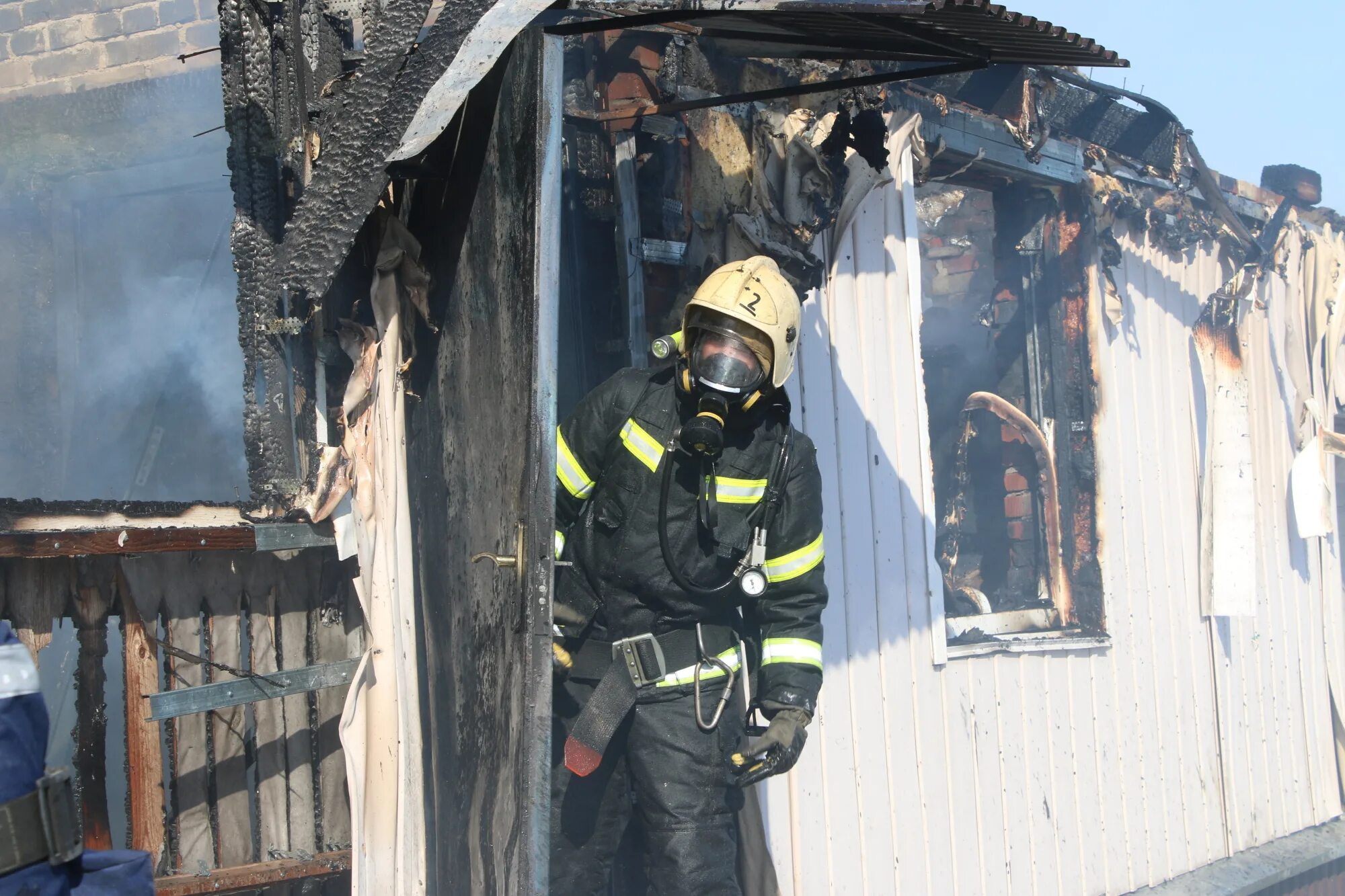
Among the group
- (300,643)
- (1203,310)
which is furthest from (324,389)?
(1203,310)

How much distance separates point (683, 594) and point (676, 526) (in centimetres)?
22

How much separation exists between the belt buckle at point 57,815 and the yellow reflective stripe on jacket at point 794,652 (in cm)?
233

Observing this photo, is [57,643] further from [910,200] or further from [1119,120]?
[1119,120]

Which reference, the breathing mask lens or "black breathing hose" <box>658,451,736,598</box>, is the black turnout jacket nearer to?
"black breathing hose" <box>658,451,736,598</box>

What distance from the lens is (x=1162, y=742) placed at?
7090 mm

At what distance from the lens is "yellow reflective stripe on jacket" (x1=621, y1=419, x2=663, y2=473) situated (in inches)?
145

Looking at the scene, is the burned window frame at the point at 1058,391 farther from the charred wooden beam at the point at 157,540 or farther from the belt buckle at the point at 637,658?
the charred wooden beam at the point at 157,540

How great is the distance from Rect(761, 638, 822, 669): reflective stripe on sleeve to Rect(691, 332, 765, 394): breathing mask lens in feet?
2.81

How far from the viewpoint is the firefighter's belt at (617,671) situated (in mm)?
3605

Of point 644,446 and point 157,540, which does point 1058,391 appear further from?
point 157,540

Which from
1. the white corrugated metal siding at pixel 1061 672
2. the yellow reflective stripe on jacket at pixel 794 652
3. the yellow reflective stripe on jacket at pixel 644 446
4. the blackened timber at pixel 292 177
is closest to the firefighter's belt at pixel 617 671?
the yellow reflective stripe on jacket at pixel 794 652

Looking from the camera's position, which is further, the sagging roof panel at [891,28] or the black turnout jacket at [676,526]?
the black turnout jacket at [676,526]

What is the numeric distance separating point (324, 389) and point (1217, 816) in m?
6.37

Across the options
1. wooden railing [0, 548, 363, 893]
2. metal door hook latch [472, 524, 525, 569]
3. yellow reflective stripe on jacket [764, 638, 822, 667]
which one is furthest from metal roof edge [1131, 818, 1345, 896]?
metal door hook latch [472, 524, 525, 569]
